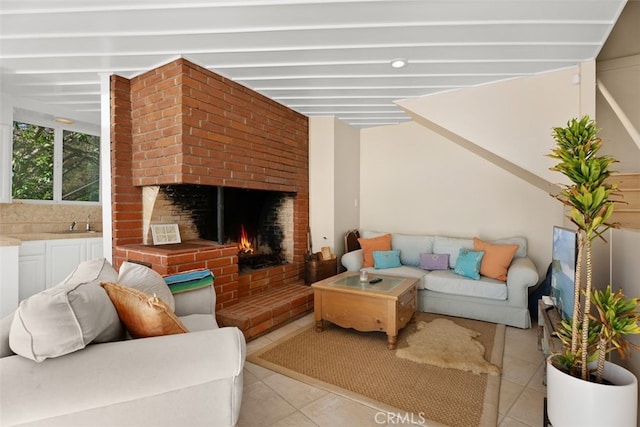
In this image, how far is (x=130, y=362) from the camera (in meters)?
1.14

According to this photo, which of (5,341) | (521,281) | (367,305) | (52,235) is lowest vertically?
(367,305)

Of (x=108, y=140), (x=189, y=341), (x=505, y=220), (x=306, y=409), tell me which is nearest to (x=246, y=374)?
(x=306, y=409)

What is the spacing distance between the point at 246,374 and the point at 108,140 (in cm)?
253

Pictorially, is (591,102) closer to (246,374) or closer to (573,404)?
(573,404)

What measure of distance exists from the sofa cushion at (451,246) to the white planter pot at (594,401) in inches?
93.5

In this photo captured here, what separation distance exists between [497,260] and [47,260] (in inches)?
202

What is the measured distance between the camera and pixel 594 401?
1.28 m

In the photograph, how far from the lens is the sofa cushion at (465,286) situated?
313 cm

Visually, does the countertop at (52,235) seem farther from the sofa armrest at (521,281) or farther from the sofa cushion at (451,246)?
the sofa armrest at (521,281)

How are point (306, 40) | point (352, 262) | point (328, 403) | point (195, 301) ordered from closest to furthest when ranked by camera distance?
point (328, 403) → point (195, 301) → point (306, 40) → point (352, 262)

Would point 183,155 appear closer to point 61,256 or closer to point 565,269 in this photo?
point 61,256

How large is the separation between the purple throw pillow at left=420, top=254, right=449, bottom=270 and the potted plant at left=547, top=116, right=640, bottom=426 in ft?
6.89

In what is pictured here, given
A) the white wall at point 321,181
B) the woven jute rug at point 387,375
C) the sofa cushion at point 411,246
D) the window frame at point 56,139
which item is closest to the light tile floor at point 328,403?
the woven jute rug at point 387,375

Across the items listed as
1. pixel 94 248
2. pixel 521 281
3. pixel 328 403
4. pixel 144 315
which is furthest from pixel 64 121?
pixel 521 281
